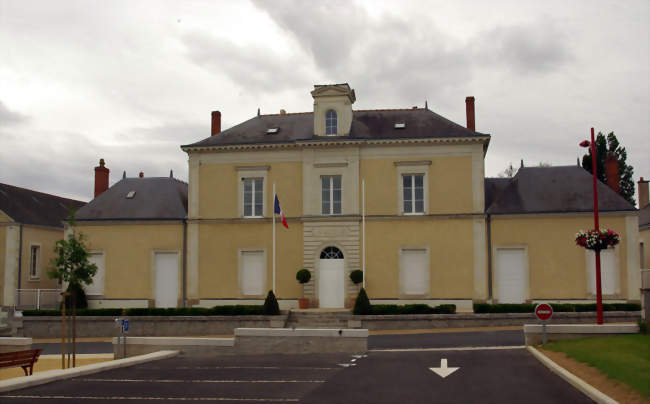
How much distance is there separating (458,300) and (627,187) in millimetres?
24257

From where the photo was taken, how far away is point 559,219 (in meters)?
30.2

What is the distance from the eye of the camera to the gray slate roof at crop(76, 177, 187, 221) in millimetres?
33344

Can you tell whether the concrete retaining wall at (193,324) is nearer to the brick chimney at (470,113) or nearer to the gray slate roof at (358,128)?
the gray slate roof at (358,128)

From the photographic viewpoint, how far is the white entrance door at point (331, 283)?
3069cm

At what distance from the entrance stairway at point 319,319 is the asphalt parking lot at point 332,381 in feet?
28.8

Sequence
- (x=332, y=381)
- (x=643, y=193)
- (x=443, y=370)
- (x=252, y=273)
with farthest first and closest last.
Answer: (x=643, y=193) < (x=252, y=273) < (x=443, y=370) < (x=332, y=381)

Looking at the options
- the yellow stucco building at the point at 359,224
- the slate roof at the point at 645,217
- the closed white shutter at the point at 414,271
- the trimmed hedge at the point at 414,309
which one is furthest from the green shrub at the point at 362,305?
the slate roof at the point at 645,217

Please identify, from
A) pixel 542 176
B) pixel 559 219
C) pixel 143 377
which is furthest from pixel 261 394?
pixel 542 176

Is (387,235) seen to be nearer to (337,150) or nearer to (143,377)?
(337,150)

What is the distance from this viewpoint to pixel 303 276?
30.3 meters

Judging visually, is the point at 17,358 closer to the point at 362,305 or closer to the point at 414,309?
the point at 362,305

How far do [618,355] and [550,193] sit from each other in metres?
17.8

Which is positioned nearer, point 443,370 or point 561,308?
point 443,370

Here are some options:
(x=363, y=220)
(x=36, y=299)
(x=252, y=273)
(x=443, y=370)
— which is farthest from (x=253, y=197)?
(x=443, y=370)
